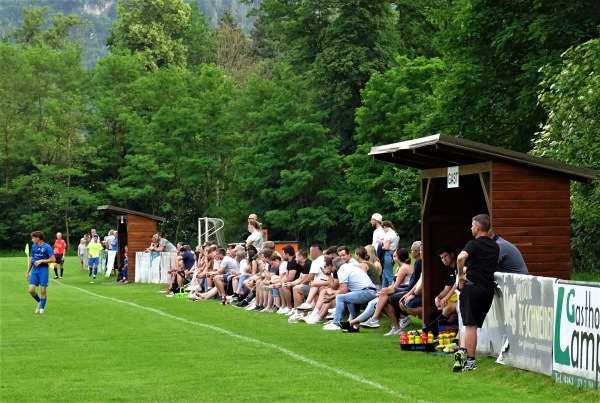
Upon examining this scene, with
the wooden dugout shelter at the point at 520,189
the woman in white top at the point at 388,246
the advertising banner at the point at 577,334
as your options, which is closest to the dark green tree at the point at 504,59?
the woman in white top at the point at 388,246

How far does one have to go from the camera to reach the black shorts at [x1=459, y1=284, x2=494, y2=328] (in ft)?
48.6

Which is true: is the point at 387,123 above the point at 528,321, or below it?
above

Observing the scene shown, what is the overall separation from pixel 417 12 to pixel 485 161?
52.6 meters

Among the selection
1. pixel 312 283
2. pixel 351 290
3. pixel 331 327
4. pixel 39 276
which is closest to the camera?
pixel 331 327

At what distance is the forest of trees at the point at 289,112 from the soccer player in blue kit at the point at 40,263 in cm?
1163

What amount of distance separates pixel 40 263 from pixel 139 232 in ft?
58.1

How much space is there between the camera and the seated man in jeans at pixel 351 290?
68.4 ft

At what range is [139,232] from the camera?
44156mm

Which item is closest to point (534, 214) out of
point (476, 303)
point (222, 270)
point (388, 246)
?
point (476, 303)

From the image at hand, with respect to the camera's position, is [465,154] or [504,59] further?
[504,59]

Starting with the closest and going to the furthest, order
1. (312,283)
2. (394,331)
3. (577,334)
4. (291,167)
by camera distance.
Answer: (577,334) < (394,331) < (312,283) < (291,167)

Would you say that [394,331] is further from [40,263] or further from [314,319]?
[40,263]

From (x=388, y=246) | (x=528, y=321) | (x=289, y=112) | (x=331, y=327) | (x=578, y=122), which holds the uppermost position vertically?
(x=289, y=112)

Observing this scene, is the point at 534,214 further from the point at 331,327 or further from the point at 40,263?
the point at 40,263
